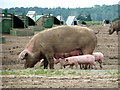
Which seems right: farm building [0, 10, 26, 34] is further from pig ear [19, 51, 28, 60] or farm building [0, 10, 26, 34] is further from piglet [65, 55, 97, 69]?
piglet [65, 55, 97, 69]

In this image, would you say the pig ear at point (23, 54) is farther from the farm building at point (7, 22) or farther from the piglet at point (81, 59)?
the farm building at point (7, 22)

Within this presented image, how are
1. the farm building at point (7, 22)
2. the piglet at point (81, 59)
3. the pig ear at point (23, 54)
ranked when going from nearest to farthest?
the piglet at point (81, 59), the pig ear at point (23, 54), the farm building at point (7, 22)

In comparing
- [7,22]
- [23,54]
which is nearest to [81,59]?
[23,54]

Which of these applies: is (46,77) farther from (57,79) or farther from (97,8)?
(97,8)

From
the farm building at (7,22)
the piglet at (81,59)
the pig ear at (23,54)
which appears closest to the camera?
the piglet at (81,59)

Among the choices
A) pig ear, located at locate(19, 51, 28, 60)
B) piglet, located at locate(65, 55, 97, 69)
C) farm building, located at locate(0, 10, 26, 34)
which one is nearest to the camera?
piglet, located at locate(65, 55, 97, 69)

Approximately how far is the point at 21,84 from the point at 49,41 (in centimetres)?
474

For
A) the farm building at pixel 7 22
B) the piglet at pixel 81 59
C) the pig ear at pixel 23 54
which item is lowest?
the piglet at pixel 81 59

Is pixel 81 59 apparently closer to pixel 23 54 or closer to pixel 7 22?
pixel 23 54

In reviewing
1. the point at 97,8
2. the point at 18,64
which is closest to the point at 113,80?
the point at 18,64

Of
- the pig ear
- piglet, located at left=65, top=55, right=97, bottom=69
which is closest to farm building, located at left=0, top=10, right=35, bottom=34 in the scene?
the pig ear

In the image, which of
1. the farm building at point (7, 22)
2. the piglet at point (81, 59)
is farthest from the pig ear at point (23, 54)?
the farm building at point (7, 22)

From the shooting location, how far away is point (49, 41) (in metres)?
12.5

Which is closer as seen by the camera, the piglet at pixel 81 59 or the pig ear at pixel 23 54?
the piglet at pixel 81 59
